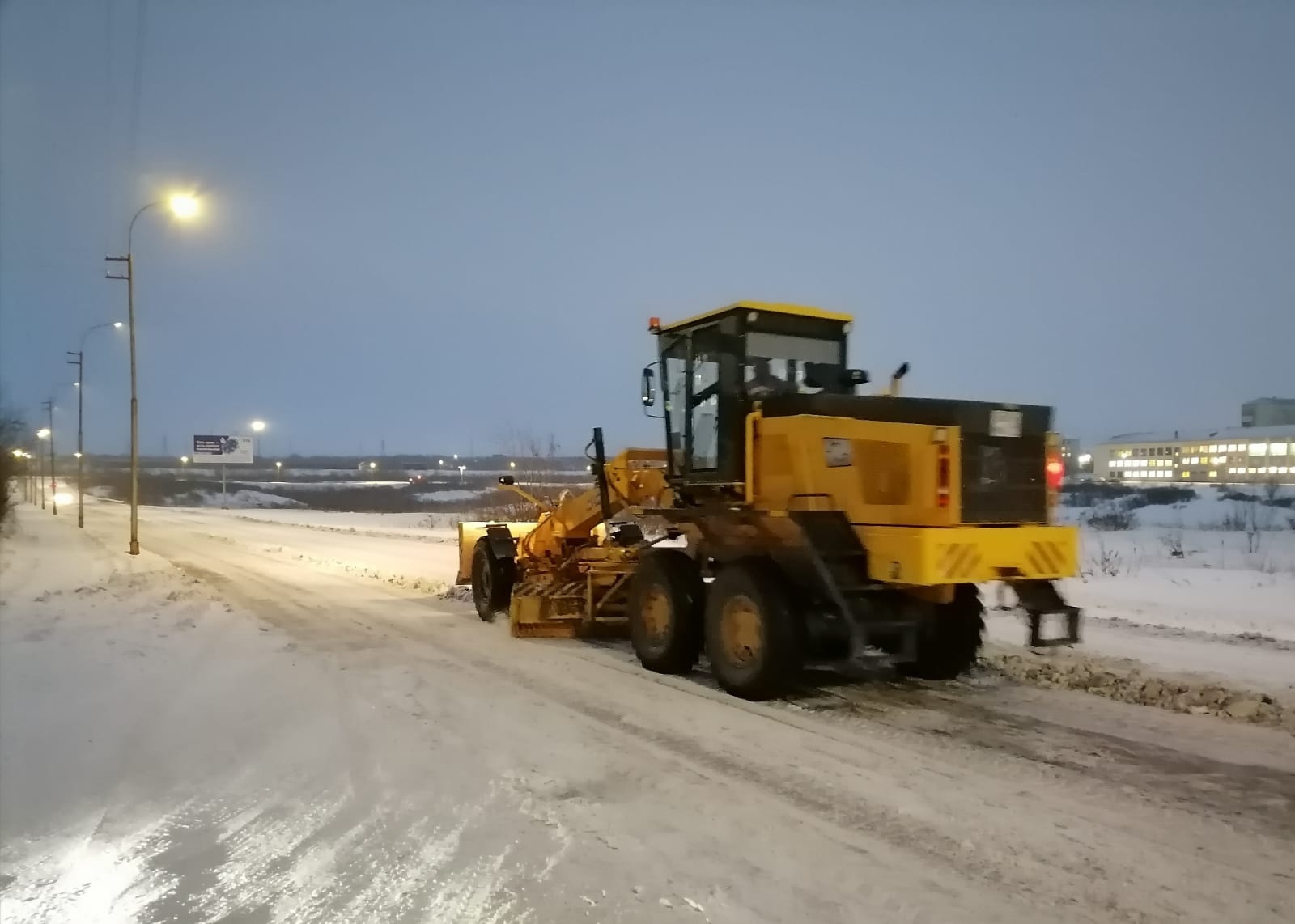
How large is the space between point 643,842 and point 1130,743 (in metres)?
3.58

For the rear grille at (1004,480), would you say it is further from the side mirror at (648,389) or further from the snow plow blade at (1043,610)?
the side mirror at (648,389)

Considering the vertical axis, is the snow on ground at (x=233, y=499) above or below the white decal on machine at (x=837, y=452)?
below

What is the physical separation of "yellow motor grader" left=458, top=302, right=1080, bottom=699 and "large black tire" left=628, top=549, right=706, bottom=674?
0.06 feet

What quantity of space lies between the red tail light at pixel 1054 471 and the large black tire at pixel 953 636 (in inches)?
50.5

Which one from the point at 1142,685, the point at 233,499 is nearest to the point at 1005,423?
the point at 1142,685

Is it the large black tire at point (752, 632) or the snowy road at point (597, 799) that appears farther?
the large black tire at point (752, 632)

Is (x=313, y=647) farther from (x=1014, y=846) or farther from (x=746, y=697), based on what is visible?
(x=1014, y=846)

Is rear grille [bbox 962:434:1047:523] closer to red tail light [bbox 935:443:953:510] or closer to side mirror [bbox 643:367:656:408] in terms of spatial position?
red tail light [bbox 935:443:953:510]

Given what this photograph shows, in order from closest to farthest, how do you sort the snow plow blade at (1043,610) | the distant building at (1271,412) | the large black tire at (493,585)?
1. the snow plow blade at (1043,610)
2. the large black tire at (493,585)
3. the distant building at (1271,412)

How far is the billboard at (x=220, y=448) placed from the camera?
69.4 metres

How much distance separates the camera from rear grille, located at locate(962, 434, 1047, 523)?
277 inches

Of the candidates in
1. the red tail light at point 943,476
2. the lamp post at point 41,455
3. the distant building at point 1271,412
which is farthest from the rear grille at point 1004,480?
the distant building at point 1271,412

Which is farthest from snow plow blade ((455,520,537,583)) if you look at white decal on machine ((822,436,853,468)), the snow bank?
white decal on machine ((822,436,853,468))

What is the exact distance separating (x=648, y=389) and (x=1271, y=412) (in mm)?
135185
